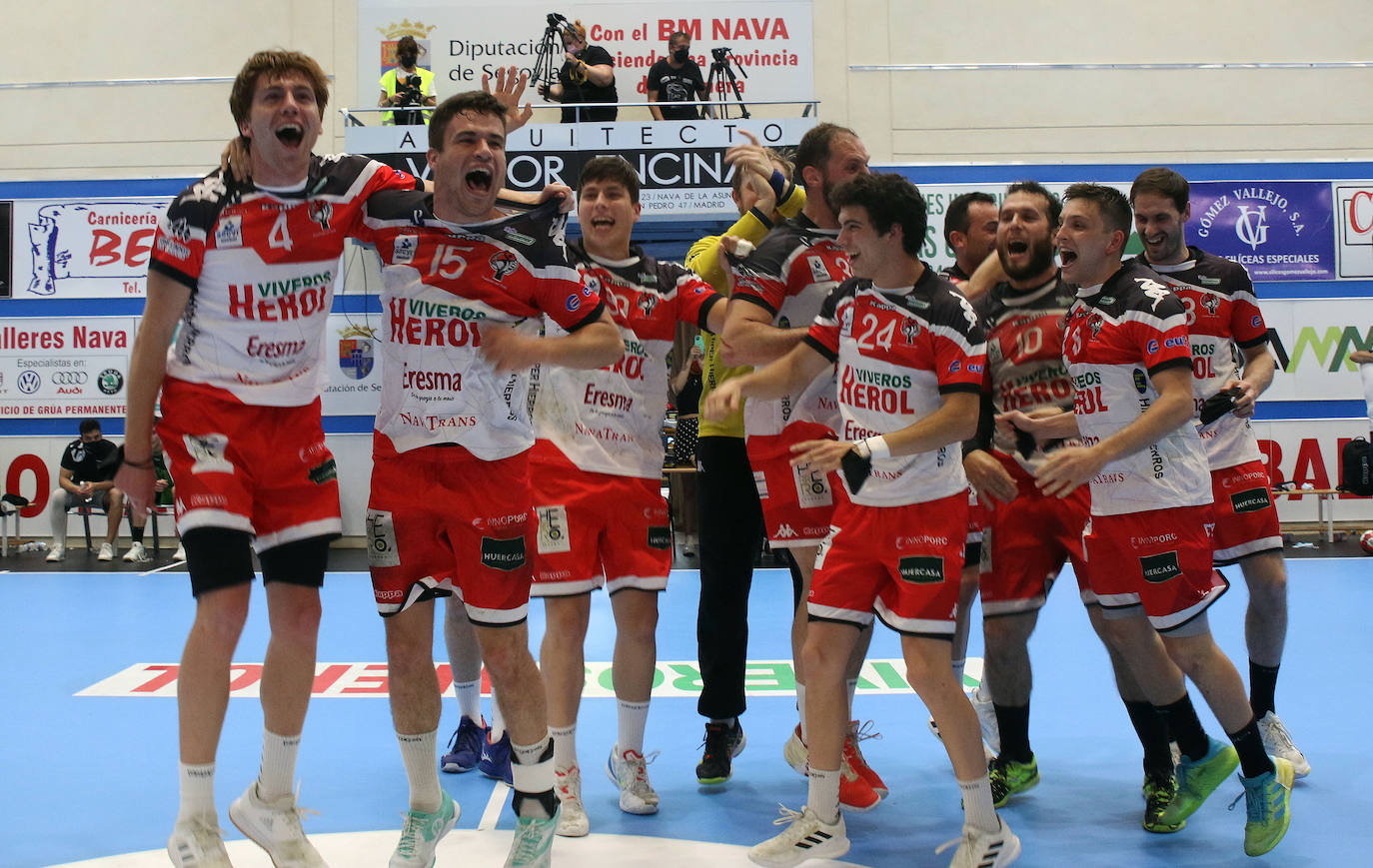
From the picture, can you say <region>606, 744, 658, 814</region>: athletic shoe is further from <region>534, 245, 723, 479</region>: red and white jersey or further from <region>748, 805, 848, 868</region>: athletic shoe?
<region>534, 245, 723, 479</region>: red and white jersey

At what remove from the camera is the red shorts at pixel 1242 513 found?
13.8ft

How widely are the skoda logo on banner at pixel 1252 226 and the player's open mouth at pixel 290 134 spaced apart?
12306mm

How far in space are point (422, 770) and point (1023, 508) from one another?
2.21 m

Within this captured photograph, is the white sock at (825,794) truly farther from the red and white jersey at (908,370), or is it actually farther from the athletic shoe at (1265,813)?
the athletic shoe at (1265,813)

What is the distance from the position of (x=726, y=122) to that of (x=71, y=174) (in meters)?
8.69

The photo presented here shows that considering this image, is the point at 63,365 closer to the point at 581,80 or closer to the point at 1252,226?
the point at 581,80

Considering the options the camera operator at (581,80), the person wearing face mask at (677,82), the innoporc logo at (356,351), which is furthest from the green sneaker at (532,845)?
the innoporc logo at (356,351)

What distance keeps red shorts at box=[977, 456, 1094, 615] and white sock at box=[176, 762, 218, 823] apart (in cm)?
251

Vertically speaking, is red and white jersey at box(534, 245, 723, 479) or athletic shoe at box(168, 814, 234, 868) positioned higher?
red and white jersey at box(534, 245, 723, 479)

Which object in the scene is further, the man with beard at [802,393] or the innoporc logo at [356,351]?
the innoporc logo at [356,351]

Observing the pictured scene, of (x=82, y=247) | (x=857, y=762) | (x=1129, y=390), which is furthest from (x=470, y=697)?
(x=82, y=247)

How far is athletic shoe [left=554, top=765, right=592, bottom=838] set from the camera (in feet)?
11.6

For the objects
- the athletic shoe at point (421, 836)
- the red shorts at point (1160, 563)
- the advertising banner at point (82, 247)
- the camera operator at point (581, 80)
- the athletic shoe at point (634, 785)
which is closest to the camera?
the athletic shoe at point (421, 836)

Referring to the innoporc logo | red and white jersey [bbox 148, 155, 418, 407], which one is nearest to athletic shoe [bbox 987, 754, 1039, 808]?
red and white jersey [bbox 148, 155, 418, 407]
